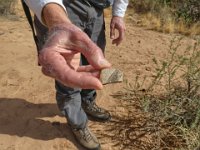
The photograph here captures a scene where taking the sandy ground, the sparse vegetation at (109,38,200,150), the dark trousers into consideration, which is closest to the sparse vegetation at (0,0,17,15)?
the sandy ground

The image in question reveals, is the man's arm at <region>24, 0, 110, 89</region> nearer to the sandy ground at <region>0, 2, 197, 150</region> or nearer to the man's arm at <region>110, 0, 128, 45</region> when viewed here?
the man's arm at <region>110, 0, 128, 45</region>

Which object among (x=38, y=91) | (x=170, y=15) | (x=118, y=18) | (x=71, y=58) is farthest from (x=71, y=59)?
(x=170, y=15)

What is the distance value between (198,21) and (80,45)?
5147 millimetres

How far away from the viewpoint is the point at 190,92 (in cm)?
310

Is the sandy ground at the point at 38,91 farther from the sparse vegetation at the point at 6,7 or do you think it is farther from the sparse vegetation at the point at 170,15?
the sparse vegetation at the point at 6,7

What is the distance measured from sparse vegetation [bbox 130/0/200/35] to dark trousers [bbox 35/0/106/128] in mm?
3136

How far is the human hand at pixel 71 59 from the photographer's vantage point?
115cm

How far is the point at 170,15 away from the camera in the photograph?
6.35 meters

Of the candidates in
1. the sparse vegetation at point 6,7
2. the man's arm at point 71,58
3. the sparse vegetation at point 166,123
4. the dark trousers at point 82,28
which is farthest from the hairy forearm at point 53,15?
the sparse vegetation at point 6,7

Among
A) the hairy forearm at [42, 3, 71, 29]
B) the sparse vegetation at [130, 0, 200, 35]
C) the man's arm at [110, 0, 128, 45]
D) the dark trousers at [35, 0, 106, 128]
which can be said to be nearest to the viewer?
the hairy forearm at [42, 3, 71, 29]

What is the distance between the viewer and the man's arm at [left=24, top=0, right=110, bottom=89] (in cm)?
115

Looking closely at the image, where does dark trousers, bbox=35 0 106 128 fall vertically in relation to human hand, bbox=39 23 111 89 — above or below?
below

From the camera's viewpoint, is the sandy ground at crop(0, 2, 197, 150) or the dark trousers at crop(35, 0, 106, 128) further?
the sandy ground at crop(0, 2, 197, 150)

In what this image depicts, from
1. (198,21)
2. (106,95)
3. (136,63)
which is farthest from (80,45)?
(198,21)
